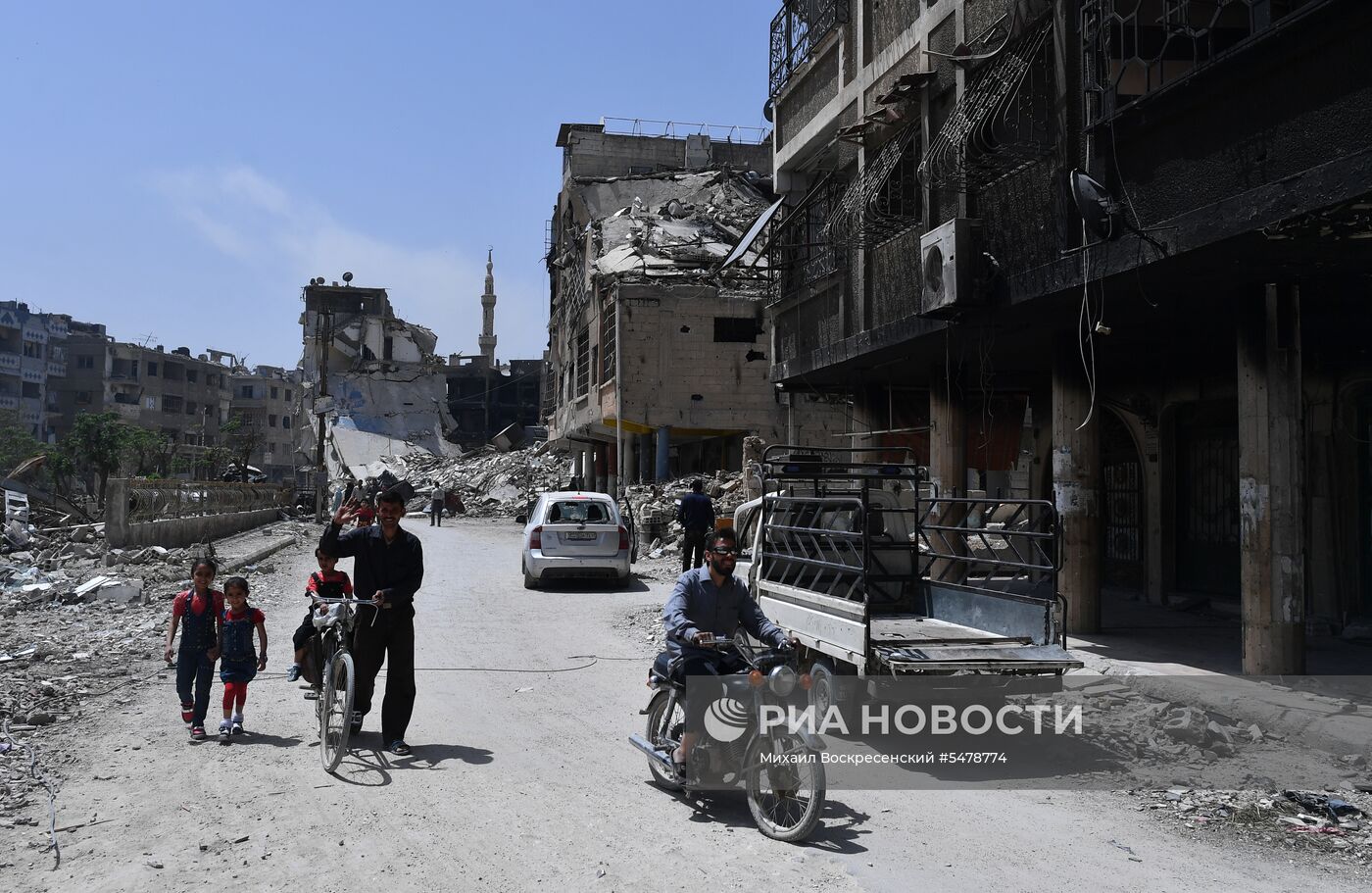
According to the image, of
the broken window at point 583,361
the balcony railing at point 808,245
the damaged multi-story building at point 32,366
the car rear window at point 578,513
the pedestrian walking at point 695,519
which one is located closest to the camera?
the pedestrian walking at point 695,519

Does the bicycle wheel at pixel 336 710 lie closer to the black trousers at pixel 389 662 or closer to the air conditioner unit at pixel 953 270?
the black trousers at pixel 389 662

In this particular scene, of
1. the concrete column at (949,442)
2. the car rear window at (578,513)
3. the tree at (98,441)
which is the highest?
the tree at (98,441)

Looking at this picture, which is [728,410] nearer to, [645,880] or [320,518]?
[320,518]

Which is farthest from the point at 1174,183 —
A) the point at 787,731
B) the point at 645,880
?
the point at 645,880

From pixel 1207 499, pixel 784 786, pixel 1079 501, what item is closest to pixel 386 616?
pixel 784 786

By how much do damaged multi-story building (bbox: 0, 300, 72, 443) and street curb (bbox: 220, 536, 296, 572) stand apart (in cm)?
4941

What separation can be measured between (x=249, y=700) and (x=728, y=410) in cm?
2579

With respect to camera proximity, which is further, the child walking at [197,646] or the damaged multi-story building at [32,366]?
the damaged multi-story building at [32,366]

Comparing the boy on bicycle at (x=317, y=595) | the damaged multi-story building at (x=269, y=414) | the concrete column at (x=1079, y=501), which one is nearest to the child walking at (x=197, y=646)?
the boy on bicycle at (x=317, y=595)

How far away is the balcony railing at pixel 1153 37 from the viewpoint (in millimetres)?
8648

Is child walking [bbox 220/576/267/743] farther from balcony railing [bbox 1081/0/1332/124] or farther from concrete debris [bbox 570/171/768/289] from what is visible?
concrete debris [bbox 570/171/768/289]

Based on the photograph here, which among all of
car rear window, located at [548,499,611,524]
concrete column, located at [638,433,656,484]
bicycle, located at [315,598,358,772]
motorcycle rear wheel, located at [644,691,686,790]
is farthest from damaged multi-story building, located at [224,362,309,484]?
motorcycle rear wheel, located at [644,691,686,790]

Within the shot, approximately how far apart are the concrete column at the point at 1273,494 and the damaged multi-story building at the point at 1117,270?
0.02m

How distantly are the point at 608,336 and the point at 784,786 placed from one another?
30.5 meters
